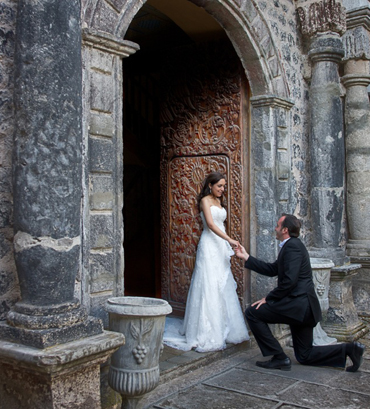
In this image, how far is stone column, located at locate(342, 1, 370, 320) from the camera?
6582 millimetres

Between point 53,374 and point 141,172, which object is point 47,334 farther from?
point 141,172

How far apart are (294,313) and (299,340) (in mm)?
334

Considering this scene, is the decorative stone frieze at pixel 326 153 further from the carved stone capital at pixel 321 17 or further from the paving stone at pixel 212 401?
the paving stone at pixel 212 401

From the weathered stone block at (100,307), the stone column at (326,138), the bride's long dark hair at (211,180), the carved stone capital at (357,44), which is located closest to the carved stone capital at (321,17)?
the stone column at (326,138)

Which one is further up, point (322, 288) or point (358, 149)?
point (358, 149)

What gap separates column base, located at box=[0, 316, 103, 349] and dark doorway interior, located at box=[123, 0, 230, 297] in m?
4.13

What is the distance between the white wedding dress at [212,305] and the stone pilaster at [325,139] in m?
1.43

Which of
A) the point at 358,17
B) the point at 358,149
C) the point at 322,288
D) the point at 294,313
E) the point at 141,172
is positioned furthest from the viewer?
the point at 141,172

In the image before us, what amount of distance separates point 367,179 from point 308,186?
3.72ft

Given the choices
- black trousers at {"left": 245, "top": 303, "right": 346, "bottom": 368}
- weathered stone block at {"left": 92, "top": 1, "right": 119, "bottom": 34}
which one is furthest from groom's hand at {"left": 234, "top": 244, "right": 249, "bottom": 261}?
weathered stone block at {"left": 92, "top": 1, "right": 119, "bottom": 34}

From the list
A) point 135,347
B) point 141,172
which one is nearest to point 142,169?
point 141,172

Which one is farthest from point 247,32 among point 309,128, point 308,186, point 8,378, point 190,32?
point 8,378

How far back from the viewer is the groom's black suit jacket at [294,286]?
4324mm

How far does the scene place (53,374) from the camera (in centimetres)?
254
